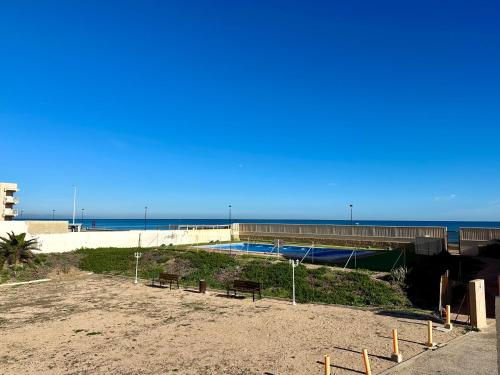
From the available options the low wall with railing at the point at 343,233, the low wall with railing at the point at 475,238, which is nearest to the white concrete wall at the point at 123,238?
the low wall with railing at the point at 343,233

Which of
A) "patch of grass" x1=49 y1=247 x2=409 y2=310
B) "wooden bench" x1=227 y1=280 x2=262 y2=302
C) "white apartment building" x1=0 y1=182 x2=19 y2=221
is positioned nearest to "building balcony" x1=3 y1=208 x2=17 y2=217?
"white apartment building" x1=0 y1=182 x2=19 y2=221

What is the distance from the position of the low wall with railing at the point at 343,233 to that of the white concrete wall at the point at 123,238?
3994 mm

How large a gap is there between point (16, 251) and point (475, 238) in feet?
121

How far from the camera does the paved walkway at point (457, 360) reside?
10.3 m

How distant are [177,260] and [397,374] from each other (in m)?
24.1

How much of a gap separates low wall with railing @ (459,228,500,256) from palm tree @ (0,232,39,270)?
34.9 meters

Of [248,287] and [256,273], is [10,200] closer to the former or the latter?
[256,273]

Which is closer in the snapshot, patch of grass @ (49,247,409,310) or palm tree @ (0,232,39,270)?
patch of grass @ (49,247,409,310)

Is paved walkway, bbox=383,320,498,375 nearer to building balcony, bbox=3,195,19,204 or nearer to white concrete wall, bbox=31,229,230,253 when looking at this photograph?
white concrete wall, bbox=31,229,230,253

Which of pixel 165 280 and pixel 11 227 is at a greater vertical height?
pixel 11 227

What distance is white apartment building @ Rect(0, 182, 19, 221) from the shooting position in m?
66.7

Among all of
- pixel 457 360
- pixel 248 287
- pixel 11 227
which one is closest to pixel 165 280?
pixel 248 287

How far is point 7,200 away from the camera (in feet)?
222

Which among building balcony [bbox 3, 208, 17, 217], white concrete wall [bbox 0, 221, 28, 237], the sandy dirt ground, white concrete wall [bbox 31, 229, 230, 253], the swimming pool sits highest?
building balcony [bbox 3, 208, 17, 217]
